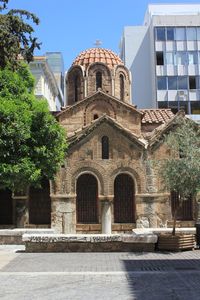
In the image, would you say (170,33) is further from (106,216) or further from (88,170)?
(106,216)

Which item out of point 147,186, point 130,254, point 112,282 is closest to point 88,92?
point 147,186

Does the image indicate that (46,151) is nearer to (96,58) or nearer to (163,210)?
(163,210)

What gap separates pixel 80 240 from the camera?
1638 cm

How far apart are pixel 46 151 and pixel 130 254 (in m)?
6.36

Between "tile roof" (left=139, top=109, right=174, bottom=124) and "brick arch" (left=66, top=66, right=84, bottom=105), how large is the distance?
4.43 m

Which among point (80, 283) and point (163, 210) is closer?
point (80, 283)

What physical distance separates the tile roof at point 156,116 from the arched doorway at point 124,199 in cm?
→ 580

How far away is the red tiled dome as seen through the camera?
31.9 m

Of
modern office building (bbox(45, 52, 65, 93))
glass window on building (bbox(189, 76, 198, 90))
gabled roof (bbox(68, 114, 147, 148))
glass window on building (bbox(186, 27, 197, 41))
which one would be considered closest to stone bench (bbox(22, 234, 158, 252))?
gabled roof (bbox(68, 114, 147, 148))

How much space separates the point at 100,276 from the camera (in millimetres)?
11227

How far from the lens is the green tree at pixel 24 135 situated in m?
18.2

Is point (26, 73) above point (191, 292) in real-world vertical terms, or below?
above

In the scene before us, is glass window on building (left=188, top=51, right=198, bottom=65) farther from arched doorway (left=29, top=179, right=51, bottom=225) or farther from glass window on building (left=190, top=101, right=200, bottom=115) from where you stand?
arched doorway (left=29, top=179, right=51, bottom=225)

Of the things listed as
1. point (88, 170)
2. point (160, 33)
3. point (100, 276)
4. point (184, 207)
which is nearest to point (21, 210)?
point (88, 170)
